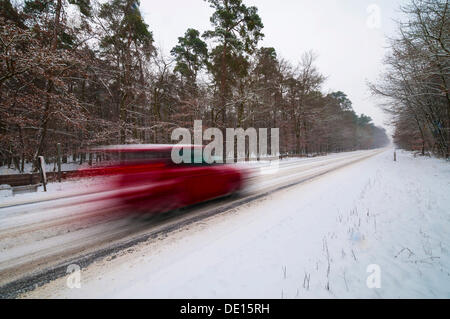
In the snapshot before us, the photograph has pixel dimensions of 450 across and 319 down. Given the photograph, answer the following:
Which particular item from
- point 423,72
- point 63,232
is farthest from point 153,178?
point 423,72

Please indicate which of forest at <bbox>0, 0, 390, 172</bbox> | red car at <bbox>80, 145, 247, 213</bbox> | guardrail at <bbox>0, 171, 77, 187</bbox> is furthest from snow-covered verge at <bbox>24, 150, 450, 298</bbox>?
guardrail at <bbox>0, 171, 77, 187</bbox>

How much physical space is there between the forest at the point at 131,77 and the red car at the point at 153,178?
16.5 feet

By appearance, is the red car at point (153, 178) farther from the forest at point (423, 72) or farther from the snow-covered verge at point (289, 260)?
the forest at point (423, 72)

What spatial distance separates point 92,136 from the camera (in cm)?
1171

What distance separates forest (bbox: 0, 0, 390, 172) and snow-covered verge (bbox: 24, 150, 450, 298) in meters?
7.03

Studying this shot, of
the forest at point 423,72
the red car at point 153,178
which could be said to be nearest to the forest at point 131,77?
the forest at point 423,72

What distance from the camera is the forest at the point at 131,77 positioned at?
7.71 metres

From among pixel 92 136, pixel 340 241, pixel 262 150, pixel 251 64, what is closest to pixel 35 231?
pixel 340 241

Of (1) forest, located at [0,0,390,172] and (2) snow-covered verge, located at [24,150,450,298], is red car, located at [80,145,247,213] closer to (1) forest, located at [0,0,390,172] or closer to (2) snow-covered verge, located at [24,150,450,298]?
(2) snow-covered verge, located at [24,150,450,298]

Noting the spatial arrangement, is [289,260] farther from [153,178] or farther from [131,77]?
[131,77]

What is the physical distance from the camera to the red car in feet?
13.2
